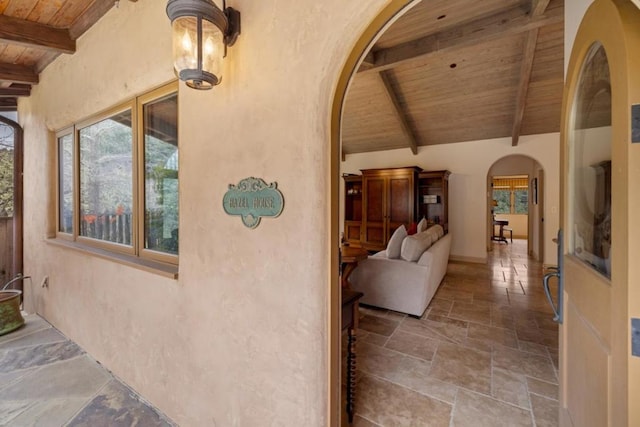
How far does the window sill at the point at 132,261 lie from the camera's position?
1.57 metres

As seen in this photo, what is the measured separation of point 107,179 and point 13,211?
2480 millimetres

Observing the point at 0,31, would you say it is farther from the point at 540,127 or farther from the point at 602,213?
the point at 540,127

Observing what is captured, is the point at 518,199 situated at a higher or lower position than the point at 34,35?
lower

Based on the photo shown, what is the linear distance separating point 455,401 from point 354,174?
232 inches

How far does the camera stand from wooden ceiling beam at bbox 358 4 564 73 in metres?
3.05

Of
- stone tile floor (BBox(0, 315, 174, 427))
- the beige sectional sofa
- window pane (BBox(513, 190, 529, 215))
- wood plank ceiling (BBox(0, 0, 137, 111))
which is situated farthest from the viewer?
window pane (BBox(513, 190, 529, 215))

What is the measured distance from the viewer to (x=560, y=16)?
9.38 ft

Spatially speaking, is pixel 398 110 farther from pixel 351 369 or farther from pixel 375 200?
pixel 351 369

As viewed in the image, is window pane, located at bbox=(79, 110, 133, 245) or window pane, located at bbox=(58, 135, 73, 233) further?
window pane, located at bbox=(58, 135, 73, 233)

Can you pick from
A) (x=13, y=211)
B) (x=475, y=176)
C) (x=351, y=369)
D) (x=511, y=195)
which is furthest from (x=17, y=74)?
(x=511, y=195)

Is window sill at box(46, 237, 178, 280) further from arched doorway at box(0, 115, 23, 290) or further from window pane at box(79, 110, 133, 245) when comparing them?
arched doorway at box(0, 115, 23, 290)

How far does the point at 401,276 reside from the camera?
3105mm

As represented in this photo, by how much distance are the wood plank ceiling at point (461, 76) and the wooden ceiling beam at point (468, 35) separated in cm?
1

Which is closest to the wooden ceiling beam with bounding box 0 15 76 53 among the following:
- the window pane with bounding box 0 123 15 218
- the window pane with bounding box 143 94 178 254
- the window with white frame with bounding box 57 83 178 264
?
the window with white frame with bounding box 57 83 178 264
